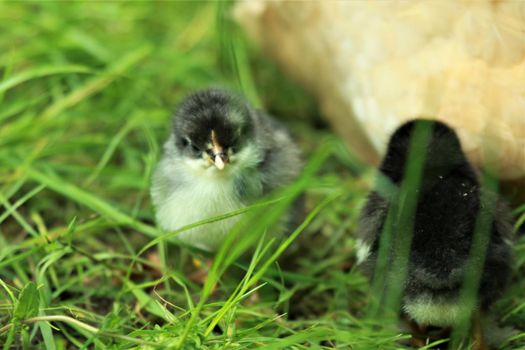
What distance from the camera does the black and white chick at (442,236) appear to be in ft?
6.48

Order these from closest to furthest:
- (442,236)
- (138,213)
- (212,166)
→ (442,236)
(212,166)
(138,213)

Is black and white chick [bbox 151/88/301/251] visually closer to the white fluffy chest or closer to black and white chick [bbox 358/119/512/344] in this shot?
the white fluffy chest

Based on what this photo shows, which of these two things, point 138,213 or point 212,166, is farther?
point 138,213

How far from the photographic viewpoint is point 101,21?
12.2 ft

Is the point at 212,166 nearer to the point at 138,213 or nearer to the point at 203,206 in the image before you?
the point at 203,206

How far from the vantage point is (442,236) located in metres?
1.99

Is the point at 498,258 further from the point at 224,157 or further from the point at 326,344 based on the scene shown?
the point at 224,157

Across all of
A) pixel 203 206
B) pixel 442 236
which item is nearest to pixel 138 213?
pixel 203 206

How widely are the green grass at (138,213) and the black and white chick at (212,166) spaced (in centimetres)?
11

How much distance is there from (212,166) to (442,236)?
0.75 m

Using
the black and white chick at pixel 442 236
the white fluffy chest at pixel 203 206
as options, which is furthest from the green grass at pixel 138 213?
the black and white chick at pixel 442 236

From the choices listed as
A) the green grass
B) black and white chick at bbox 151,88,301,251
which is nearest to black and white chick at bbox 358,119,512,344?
the green grass

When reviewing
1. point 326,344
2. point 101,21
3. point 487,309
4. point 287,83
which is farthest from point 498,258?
point 101,21

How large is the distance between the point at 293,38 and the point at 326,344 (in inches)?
61.7
